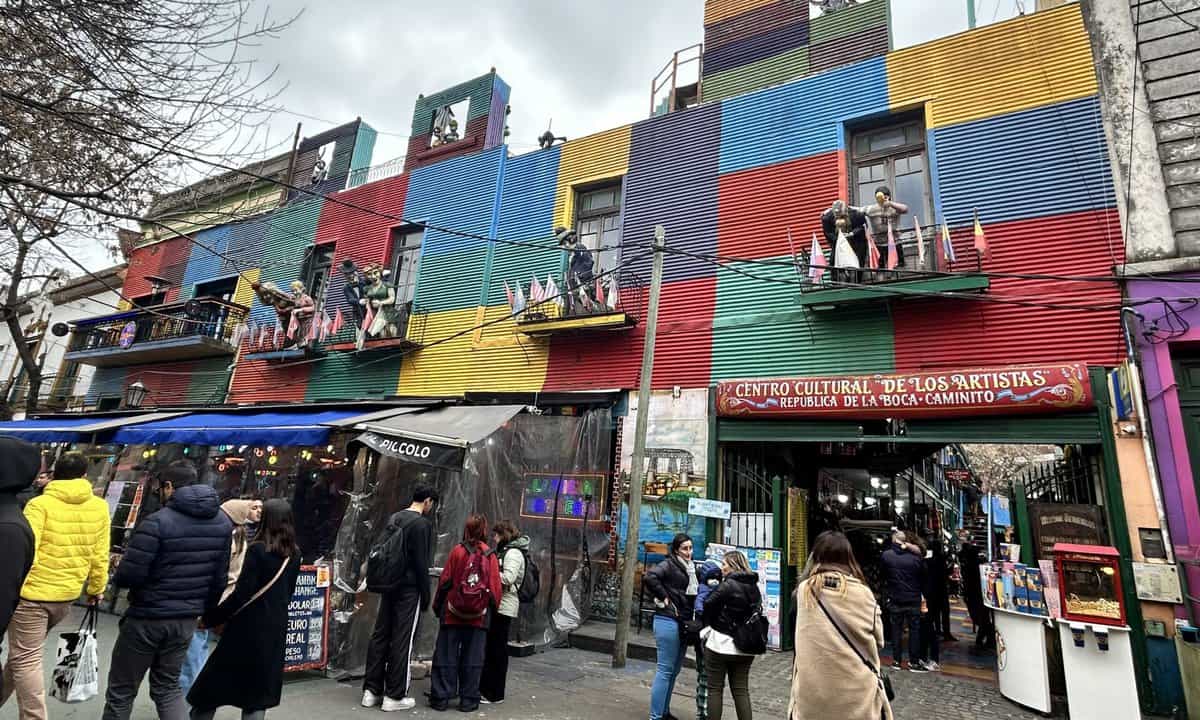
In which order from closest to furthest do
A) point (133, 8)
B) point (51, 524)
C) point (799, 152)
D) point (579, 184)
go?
point (51, 524)
point (133, 8)
point (799, 152)
point (579, 184)

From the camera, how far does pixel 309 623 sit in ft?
21.8

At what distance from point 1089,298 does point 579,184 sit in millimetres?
9310

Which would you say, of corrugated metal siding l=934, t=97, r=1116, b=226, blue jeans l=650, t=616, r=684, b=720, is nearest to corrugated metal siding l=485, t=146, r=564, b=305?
corrugated metal siding l=934, t=97, r=1116, b=226

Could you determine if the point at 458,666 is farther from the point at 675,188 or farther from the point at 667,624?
the point at 675,188

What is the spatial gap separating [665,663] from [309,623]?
3.88m

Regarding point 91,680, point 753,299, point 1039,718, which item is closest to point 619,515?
point 753,299

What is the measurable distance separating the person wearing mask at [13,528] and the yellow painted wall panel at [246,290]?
52.0 feet

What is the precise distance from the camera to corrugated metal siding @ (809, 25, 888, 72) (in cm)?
1128

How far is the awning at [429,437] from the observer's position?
7.67 metres

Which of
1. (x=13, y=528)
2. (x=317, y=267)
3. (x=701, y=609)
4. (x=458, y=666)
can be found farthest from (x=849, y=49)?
(x=317, y=267)

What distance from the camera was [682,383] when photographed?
10969 millimetres

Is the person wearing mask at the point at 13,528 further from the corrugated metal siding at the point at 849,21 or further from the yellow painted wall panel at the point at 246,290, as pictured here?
the yellow painted wall panel at the point at 246,290

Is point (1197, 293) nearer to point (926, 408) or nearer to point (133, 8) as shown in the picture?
point (926, 408)

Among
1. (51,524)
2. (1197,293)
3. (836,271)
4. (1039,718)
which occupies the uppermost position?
(836,271)
